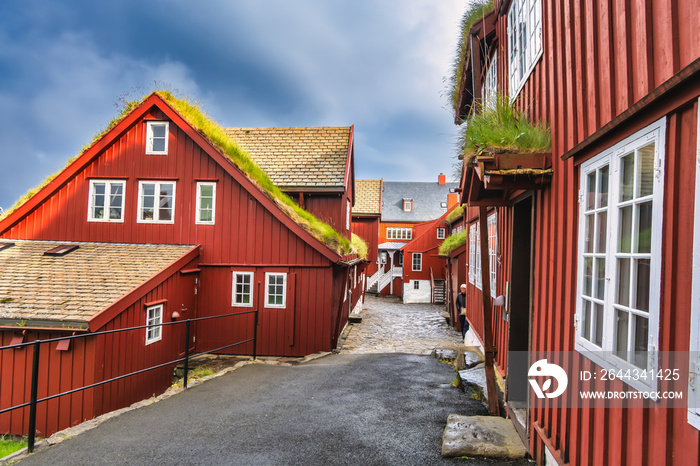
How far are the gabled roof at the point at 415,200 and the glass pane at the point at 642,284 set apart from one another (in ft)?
119

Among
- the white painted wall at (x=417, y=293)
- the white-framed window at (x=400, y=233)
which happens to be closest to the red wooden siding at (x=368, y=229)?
the white painted wall at (x=417, y=293)

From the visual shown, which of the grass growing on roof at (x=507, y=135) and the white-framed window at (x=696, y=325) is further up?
the grass growing on roof at (x=507, y=135)

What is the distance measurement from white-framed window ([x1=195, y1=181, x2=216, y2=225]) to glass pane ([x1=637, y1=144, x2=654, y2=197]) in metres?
10.8

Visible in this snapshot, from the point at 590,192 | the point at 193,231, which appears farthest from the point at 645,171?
the point at 193,231

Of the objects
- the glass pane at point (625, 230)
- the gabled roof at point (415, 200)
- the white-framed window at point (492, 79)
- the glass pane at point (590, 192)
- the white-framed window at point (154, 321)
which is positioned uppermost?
the gabled roof at point (415, 200)

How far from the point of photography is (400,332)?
15383mm

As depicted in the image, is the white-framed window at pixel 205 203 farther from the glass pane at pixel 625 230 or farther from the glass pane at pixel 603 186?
the glass pane at pixel 625 230

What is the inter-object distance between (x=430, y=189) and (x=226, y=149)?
32.6m

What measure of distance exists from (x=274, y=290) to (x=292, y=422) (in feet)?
20.9

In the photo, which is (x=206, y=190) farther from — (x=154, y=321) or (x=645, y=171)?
(x=645, y=171)

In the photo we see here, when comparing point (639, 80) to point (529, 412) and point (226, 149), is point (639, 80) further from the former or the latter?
point (226, 149)

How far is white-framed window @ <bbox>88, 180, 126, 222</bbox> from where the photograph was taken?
11.9 metres

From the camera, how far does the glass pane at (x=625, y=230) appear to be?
7.87 ft

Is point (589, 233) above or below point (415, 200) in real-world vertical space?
below
